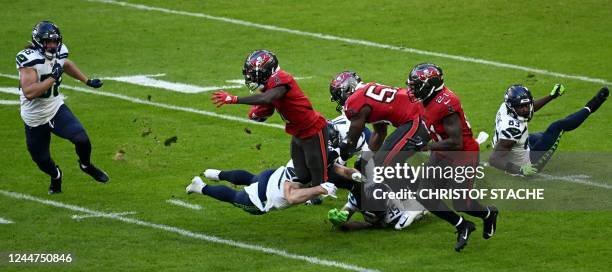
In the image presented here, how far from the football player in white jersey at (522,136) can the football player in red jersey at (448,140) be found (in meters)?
2.34

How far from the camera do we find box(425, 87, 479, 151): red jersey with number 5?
11016 millimetres

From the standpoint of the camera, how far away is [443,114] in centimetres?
1103

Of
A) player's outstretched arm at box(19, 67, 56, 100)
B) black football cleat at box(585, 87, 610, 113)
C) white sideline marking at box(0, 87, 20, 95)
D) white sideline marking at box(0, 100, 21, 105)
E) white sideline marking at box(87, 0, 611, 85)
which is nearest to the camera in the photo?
player's outstretched arm at box(19, 67, 56, 100)

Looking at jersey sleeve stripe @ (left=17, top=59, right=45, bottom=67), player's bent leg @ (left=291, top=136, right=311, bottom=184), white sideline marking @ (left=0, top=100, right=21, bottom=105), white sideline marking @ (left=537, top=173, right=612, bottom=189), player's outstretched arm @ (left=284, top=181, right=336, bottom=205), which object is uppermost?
jersey sleeve stripe @ (left=17, top=59, right=45, bottom=67)

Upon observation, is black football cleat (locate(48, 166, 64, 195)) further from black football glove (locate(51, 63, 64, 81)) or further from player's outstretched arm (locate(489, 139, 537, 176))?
player's outstretched arm (locate(489, 139, 537, 176))

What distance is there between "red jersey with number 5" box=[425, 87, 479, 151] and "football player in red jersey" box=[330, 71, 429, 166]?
0.48 m

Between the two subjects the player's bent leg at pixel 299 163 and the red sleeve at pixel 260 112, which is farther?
the red sleeve at pixel 260 112

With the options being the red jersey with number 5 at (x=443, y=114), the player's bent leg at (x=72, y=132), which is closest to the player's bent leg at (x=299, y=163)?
the red jersey with number 5 at (x=443, y=114)

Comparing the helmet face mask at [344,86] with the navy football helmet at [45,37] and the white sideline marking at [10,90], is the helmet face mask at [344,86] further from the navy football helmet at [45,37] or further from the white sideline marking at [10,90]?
the white sideline marking at [10,90]

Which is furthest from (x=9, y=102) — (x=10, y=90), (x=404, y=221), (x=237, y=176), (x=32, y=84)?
(x=404, y=221)

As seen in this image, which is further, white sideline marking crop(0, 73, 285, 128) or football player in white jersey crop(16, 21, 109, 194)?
white sideline marking crop(0, 73, 285, 128)

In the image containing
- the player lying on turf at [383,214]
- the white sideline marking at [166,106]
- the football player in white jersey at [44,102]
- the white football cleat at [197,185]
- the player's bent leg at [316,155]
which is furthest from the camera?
the white sideline marking at [166,106]

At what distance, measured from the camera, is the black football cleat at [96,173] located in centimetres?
1327

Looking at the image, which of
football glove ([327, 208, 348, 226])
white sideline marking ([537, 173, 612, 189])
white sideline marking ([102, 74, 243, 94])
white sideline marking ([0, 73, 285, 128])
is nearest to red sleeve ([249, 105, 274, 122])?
football glove ([327, 208, 348, 226])
